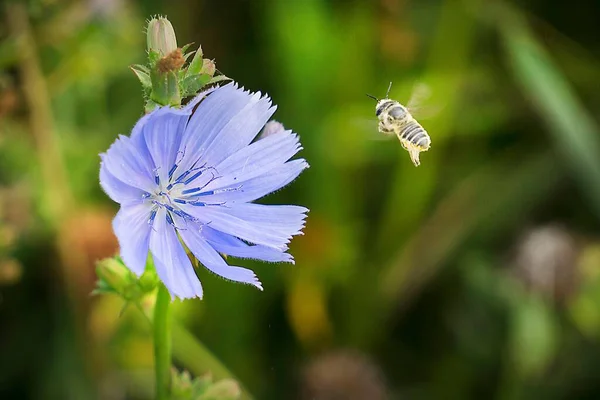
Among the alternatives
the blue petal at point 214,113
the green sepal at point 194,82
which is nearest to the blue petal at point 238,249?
the blue petal at point 214,113

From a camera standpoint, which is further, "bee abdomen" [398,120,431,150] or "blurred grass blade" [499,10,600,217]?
"blurred grass blade" [499,10,600,217]

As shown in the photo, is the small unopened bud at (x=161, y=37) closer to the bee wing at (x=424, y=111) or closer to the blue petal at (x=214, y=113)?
the blue petal at (x=214, y=113)

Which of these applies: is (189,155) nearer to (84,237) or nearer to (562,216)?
(84,237)

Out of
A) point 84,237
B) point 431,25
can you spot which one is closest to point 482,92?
point 431,25

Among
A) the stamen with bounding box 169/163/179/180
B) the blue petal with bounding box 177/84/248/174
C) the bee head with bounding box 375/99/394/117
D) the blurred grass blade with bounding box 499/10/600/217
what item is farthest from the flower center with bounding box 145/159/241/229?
the blurred grass blade with bounding box 499/10/600/217

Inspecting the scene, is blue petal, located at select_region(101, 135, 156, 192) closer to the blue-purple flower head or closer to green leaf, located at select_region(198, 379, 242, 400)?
the blue-purple flower head
